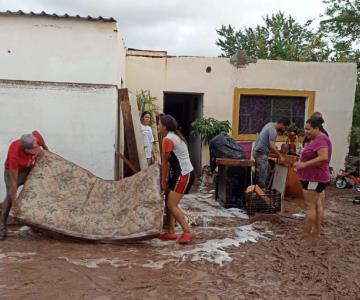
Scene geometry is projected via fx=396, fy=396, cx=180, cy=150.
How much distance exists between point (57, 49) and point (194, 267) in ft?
14.4

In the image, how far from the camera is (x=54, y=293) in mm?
3439

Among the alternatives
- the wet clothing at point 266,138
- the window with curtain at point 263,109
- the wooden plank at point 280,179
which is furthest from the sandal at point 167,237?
the window with curtain at point 263,109

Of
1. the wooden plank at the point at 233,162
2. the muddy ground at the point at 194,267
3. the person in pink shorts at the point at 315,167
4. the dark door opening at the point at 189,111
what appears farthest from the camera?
the dark door opening at the point at 189,111

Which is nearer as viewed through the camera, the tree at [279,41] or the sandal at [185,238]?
the sandal at [185,238]

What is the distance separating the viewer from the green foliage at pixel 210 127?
9859mm

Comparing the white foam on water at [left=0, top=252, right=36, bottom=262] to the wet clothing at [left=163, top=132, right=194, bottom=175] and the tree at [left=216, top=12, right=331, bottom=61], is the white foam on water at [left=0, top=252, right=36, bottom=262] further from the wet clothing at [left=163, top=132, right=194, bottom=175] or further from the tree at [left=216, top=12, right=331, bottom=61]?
the tree at [left=216, top=12, right=331, bottom=61]

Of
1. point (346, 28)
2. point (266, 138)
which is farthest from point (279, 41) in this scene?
point (266, 138)

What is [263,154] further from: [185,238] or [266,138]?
[185,238]

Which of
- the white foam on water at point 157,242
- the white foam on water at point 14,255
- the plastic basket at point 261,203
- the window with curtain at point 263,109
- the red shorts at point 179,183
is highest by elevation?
the window with curtain at point 263,109

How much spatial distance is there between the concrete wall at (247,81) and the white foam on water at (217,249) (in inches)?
203

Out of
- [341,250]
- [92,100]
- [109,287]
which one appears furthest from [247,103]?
[109,287]

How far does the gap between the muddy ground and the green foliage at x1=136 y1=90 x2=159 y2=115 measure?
14.5 feet

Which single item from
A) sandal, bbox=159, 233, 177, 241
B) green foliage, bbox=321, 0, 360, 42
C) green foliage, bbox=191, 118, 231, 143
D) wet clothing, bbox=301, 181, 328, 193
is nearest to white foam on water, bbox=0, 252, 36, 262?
sandal, bbox=159, 233, 177, 241

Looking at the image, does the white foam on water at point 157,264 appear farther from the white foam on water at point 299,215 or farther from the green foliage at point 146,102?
the green foliage at point 146,102
